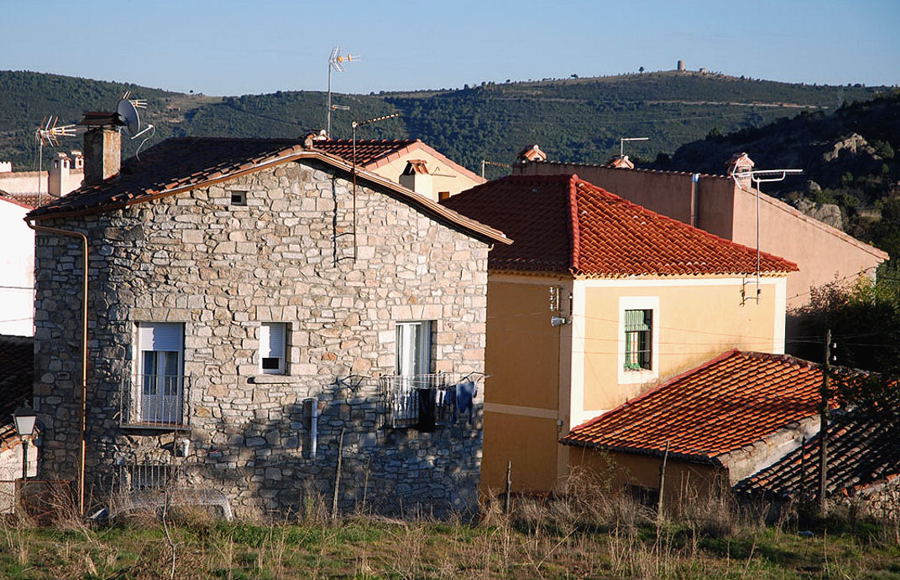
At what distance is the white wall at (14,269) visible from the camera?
26.6 m

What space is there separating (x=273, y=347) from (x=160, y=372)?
5.39 feet

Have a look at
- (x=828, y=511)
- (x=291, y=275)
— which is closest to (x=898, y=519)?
(x=828, y=511)

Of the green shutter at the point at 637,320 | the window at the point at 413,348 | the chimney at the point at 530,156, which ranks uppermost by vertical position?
the chimney at the point at 530,156

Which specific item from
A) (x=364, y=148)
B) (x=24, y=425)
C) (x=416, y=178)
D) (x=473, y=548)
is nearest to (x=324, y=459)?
(x=24, y=425)

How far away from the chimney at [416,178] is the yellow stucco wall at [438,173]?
72.7 inches

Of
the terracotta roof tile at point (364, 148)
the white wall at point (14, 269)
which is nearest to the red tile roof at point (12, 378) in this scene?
the white wall at point (14, 269)

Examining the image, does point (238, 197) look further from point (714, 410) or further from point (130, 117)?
point (714, 410)

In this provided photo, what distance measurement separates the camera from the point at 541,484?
63.6ft

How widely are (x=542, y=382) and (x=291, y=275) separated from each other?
19.1 ft

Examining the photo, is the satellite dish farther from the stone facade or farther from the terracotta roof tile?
the terracotta roof tile

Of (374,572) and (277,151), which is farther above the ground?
(277,151)

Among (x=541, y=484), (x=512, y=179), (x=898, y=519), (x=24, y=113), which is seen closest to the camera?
(x=898, y=519)

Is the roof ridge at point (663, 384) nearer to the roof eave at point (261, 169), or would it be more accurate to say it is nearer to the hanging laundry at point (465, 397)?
the hanging laundry at point (465, 397)

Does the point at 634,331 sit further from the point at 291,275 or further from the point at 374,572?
the point at 374,572
